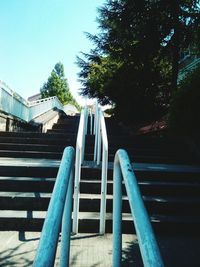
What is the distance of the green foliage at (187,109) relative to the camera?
8.16m

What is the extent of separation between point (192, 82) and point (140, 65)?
8.06 metres

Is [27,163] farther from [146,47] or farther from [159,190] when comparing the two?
[146,47]

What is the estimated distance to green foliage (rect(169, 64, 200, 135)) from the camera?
8.16 meters

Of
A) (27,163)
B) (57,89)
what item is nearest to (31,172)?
(27,163)

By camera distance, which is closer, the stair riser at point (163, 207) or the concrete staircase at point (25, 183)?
the concrete staircase at point (25, 183)

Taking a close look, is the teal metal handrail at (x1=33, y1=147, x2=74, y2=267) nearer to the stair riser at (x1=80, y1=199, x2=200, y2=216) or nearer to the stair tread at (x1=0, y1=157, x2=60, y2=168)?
the stair riser at (x1=80, y1=199, x2=200, y2=216)

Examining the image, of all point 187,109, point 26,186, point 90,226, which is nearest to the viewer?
point 90,226

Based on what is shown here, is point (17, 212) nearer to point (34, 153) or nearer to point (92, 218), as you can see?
point (92, 218)

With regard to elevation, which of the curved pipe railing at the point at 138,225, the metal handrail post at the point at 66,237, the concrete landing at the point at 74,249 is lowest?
the concrete landing at the point at 74,249

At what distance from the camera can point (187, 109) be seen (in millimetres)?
8305

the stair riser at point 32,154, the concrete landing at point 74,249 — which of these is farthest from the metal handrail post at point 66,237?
the stair riser at point 32,154

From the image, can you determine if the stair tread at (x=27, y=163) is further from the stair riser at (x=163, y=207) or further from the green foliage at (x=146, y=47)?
the green foliage at (x=146, y=47)

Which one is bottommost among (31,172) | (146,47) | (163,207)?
(163,207)

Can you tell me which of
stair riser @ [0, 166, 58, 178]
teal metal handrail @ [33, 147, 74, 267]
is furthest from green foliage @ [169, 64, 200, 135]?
teal metal handrail @ [33, 147, 74, 267]
